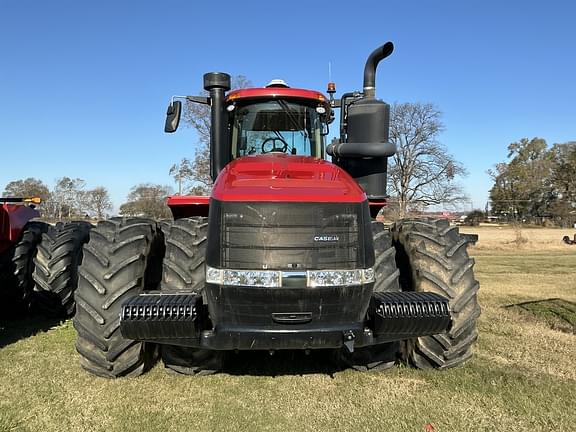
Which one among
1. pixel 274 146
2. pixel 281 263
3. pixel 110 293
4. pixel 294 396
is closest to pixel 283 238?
pixel 281 263

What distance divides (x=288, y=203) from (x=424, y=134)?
37.9m

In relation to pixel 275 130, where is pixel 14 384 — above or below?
below

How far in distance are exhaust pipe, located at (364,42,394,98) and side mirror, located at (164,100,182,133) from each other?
1.98 meters

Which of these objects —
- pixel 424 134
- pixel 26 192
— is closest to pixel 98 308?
pixel 424 134

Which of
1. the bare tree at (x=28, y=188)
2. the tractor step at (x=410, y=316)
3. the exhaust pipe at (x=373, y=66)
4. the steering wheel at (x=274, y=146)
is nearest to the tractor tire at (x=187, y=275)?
the steering wheel at (x=274, y=146)

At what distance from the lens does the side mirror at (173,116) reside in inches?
201

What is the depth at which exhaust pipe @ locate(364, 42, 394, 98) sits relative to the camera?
5.39 meters

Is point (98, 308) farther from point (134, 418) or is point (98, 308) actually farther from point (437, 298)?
point (437, 298)

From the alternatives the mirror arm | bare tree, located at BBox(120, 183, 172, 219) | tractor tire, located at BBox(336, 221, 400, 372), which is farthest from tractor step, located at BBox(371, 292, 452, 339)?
bare tree, located at BBox(120, 183, 172, 219)

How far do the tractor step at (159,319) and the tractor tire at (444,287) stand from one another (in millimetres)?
1992

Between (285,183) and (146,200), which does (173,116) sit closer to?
(285,183)

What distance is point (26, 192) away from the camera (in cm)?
6312

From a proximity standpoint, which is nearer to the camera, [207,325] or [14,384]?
[207,325]

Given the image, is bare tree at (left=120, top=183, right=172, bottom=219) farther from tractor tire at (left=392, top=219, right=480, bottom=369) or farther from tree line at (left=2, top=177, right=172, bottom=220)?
tractor tire at (left=392, top=219, right=480, bottom=369)
